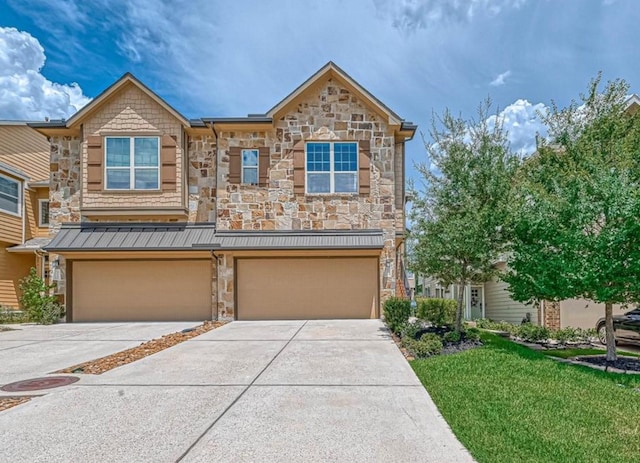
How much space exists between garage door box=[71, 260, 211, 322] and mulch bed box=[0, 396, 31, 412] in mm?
8635

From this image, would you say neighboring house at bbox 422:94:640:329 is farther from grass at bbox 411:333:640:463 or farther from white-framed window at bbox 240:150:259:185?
white-framed window at bbox 240:150:259:185

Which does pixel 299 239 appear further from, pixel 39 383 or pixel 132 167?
pixel 39 383

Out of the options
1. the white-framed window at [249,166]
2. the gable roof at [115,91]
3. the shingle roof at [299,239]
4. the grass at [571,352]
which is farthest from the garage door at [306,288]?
the gable roof at [115,91]

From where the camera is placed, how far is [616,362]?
8.00 m

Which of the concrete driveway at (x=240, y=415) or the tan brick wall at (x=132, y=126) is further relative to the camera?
the tan brick wall at (x=132, y=126)

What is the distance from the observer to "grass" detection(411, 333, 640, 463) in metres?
3.92

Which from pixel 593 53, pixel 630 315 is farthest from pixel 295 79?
pixel 630 315

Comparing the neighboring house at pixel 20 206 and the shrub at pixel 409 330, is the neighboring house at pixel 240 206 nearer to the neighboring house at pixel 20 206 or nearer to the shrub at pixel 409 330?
the shrub at pixel 409 330

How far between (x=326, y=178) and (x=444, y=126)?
5.06 meters

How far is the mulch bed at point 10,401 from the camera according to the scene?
17.5 ft

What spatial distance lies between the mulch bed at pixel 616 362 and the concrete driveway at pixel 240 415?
13.7ft

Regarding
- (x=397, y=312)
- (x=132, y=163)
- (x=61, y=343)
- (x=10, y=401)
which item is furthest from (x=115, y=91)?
(x=397, y=312)

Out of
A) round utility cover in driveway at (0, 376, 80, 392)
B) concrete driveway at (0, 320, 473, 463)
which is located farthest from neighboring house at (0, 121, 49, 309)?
concrete driveway at (0, 320, 473, 463)

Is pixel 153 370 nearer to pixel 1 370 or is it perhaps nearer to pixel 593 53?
pixel 1 370
